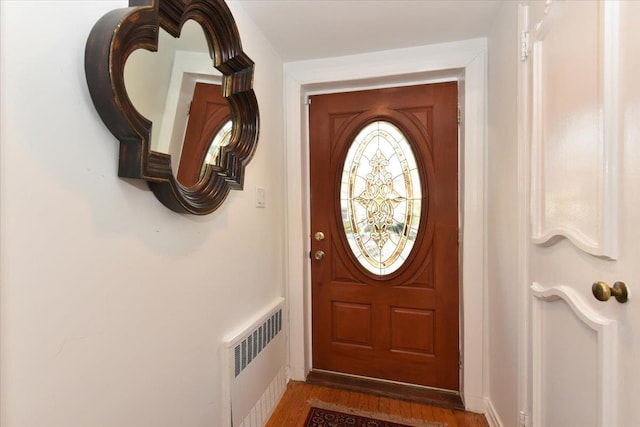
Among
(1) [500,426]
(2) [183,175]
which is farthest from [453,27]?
(1) [500,426]

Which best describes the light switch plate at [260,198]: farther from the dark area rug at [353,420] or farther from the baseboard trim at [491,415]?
the baseboard trim at [491,415]

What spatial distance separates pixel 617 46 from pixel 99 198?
135 centimetres

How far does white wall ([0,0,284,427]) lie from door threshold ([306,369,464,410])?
3.44ft

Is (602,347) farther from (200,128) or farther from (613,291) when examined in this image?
(200,128)

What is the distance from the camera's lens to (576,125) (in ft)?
2.84

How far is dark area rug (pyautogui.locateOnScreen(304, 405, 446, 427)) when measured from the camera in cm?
168

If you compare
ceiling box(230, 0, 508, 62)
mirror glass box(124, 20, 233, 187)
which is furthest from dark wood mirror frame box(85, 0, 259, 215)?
ceiling box(230, 0, 508, 62)

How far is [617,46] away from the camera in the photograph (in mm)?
710

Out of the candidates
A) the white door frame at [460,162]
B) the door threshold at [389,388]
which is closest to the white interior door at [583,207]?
the white door frame at [460,162]

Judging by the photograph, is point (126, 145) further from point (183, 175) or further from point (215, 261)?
point (215, 261)

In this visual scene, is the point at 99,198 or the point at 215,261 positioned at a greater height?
the point at 99,198

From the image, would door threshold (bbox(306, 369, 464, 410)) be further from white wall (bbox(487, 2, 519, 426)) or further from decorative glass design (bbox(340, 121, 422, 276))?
decorative glass design (bbox(340, 121, 422, 276))

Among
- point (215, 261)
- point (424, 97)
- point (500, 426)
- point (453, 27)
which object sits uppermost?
point (453, 27)

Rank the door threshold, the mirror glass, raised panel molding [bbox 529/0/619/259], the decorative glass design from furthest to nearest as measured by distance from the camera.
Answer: the decorative glass design, the door threshold, the mirror glass, raised panel molding [bbox 529/0/619/259]
